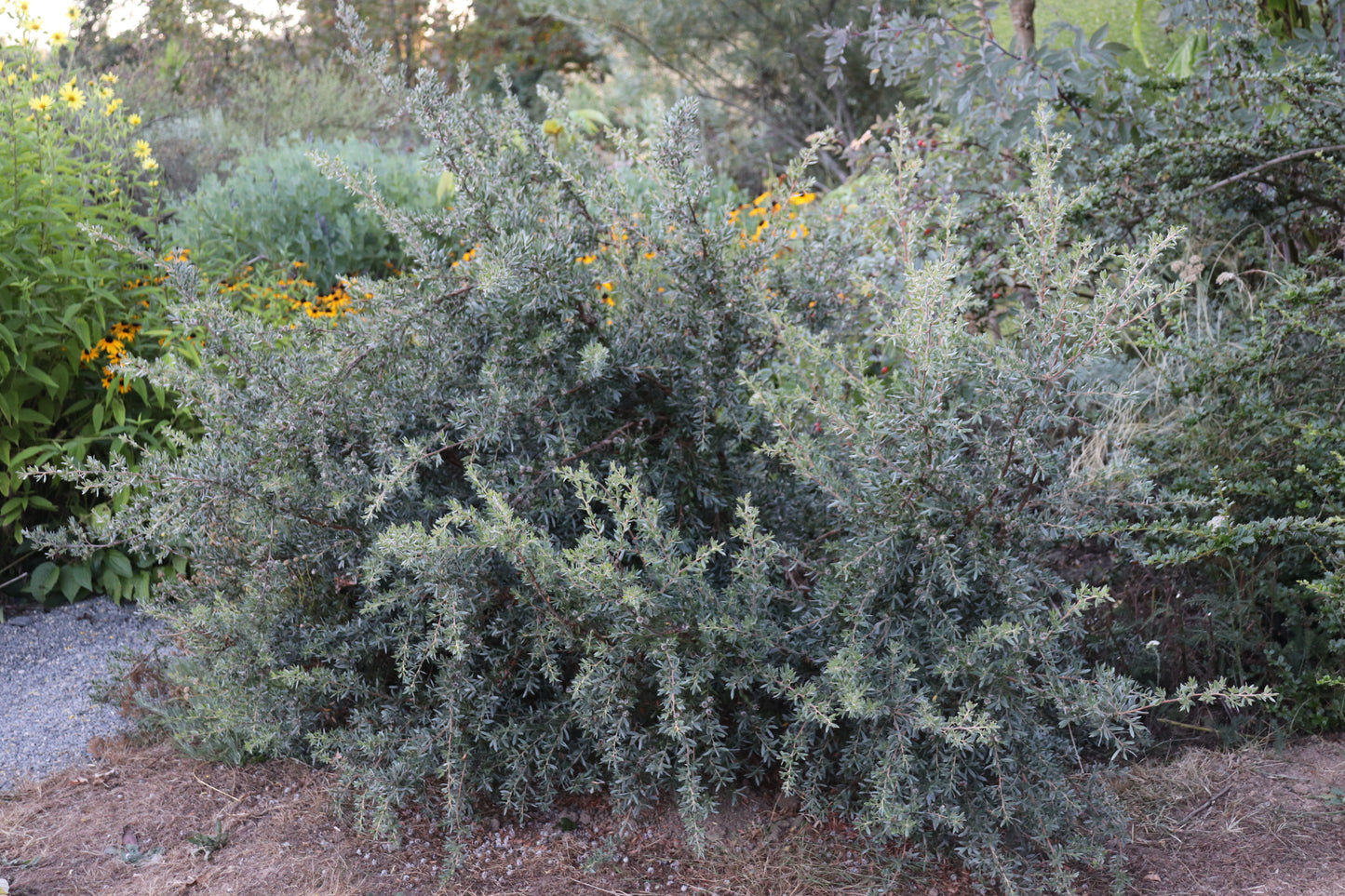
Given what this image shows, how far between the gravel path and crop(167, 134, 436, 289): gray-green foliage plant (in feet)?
5.69

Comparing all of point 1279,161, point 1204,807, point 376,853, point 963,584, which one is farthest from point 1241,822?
point 376,853

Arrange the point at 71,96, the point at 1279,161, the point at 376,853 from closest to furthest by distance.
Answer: the point at 376,853 < the point at 1279,161 < the point at 71,96

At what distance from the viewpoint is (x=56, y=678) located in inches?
132

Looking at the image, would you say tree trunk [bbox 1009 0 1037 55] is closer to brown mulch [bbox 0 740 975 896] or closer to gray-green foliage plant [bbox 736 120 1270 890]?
gray-green foliage plant [bbox 736 120 1270 890]

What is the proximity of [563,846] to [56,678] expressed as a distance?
208cm

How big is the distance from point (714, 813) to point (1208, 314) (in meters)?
2.73

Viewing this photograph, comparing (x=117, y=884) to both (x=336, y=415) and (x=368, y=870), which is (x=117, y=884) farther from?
(x=336, y=415)

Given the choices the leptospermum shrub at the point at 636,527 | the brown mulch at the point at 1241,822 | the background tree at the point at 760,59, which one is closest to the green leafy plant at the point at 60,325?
the leptospermum shrub at the point at 636,527

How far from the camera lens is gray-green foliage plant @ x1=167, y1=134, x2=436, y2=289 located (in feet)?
16.4

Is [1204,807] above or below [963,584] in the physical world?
below

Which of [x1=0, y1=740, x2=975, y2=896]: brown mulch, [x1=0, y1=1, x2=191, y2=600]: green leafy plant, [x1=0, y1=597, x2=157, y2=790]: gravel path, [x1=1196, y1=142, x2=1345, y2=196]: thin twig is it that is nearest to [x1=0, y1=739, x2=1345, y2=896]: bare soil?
[x1=0, y1=740, x2=975, y2=896]: brown mulch

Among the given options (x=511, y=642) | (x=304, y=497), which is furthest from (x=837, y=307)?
(x=304, y=497)

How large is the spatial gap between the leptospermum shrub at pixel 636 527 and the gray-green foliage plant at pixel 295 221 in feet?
8.10

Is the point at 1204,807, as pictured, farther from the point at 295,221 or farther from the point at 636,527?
the point at 295,221
